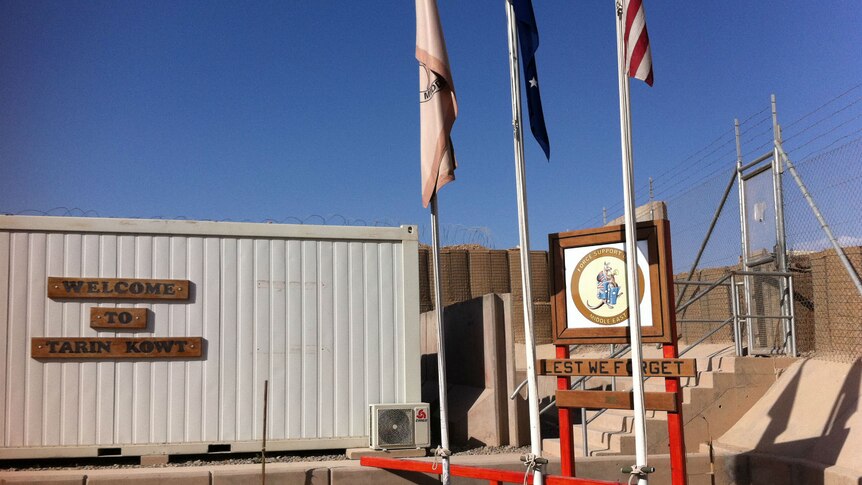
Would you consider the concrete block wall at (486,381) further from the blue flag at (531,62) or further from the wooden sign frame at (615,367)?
the blue flag at (531,62)

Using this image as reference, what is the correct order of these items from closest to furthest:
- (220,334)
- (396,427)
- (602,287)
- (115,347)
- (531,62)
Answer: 1. (531,62)
2. (602,287)
3. (115,347)
4. (396,427)
5. (220,334)

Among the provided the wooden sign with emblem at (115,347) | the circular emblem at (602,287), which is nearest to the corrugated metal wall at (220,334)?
the wooden sign with emblem at (115,347)

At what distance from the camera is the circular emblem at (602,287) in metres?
7.00

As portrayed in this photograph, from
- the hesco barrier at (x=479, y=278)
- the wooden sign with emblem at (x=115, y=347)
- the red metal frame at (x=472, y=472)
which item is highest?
the hesco barrier at (x=479, y=278)

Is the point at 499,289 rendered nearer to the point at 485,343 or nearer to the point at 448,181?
the point at 485,343

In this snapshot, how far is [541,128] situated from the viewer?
6738mm

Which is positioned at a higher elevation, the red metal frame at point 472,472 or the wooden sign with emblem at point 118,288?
the wooden sign with emblem at point 118,288

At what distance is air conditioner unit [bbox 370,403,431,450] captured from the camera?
996 cm

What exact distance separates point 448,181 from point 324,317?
13.7 feet

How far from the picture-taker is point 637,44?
6.04 metres

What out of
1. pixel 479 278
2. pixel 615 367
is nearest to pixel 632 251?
pixel 615 367

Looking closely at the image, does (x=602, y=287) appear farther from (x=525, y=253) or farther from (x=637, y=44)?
(x=637, y=44)

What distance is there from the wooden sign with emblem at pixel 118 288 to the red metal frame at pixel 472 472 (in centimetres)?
299

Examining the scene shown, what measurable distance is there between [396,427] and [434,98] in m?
4.66
